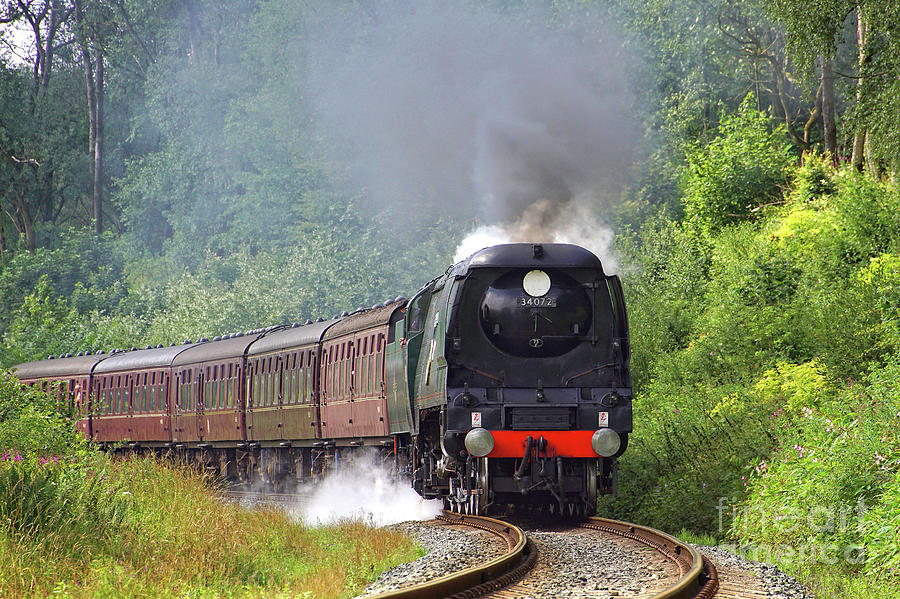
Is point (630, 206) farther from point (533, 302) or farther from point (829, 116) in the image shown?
point (533, 302)

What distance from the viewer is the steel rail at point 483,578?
7.85 metres

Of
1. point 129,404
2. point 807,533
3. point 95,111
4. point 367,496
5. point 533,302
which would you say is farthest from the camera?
point 95,111

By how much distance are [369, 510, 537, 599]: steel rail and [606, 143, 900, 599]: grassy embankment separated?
2406 millimetres

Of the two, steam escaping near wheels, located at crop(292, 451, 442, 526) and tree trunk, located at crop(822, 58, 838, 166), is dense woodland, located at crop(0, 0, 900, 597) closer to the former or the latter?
tree trunk, located at crop(822, 58, 838, 166)

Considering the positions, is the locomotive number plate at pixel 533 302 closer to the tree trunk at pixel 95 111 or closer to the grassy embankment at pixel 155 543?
the grassy embankment at pixel 155 543

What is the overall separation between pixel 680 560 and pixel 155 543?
15.4ft

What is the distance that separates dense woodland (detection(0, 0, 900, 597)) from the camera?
45.9 feet

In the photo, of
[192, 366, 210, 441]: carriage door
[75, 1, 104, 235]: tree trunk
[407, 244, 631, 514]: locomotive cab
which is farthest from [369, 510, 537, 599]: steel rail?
[75, 1, 104, 235]: tree trunk

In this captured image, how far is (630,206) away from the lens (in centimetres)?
3341

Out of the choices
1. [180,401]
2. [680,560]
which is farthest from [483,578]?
[180,401]

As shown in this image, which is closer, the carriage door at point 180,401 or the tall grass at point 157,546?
the tall grass at point 157,546

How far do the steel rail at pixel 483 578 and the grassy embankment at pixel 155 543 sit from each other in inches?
30.0

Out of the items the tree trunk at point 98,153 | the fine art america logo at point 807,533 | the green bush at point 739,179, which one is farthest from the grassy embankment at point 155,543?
the tree trunk at point 98,153

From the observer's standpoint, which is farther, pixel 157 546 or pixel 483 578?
pixel 157 546
